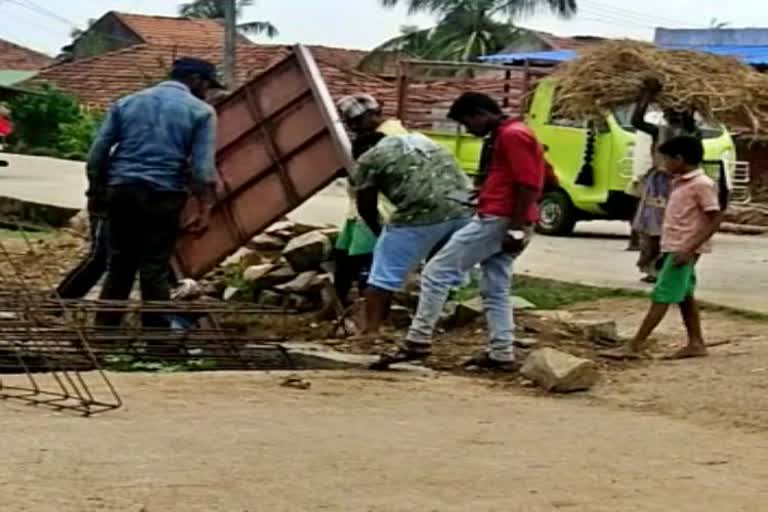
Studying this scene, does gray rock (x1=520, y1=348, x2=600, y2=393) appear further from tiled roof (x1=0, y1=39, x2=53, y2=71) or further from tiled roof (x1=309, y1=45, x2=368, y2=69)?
tiled roof (x1=0, y1=39, x2=53, y2=71)

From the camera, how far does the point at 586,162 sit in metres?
20.3

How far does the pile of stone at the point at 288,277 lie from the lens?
12055 millimetres

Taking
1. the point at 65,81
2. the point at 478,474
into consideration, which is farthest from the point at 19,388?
the point at 65,81

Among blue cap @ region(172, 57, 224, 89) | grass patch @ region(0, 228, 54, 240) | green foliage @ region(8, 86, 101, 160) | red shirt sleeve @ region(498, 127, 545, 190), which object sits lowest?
green foliage @ region(8, 86, 101, 160)

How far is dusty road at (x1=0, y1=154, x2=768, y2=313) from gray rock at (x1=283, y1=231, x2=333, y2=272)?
292cm

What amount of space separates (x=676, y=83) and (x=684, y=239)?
5.18 m

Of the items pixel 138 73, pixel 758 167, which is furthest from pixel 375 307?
pixel 138 73

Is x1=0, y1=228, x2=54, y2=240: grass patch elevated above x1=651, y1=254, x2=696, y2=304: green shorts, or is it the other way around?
x1=651, y1=254, x2=696, y2=304: green shorts

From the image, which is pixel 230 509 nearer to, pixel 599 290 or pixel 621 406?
pixel 621 406

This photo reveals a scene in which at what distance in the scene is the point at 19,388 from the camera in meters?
8.16

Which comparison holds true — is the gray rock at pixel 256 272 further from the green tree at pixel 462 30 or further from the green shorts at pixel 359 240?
the green tree at pixel 462 30

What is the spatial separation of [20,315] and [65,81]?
4026 cm

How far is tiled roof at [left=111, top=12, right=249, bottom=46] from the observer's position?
59.0 metres

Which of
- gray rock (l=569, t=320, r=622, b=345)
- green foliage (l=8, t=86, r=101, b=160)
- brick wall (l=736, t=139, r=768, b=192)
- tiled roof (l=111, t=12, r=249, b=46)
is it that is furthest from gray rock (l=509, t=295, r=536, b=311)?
tiled roof (l=111, t=12, r=249, b=46)
